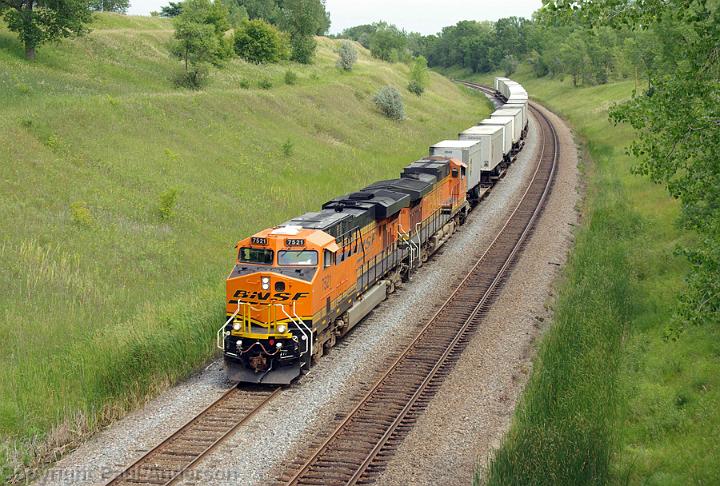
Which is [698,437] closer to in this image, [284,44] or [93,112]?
[93,112]

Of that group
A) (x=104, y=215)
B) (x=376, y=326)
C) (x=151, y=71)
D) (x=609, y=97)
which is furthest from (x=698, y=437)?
(x=609, y=97)

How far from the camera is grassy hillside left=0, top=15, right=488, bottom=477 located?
18125 millimetres

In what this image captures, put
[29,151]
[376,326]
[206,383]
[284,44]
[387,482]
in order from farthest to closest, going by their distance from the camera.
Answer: [284,44] < [29,151] < [376,326] < [206,383] < [387,482]

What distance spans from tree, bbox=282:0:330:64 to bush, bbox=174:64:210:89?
3336 centimetres

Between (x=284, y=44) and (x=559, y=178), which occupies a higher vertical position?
(x=284, y=44)

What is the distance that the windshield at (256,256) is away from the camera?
18969 mm

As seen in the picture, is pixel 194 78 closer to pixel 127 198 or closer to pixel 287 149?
pixel 287 149

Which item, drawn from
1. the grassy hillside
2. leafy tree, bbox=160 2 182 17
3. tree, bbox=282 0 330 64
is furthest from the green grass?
leafy tree, bbox=160 2 182 17

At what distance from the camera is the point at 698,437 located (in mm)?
14828

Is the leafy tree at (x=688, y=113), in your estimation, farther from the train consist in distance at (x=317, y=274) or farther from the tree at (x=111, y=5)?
the tree at (x=111, y=5)

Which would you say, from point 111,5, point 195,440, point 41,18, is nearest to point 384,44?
point 111,5

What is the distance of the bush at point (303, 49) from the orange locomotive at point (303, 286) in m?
66.4

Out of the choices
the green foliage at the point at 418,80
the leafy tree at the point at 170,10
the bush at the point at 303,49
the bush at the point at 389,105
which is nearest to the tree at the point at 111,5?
the leafy tree at the point at 170,10

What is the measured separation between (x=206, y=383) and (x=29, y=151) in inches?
665
